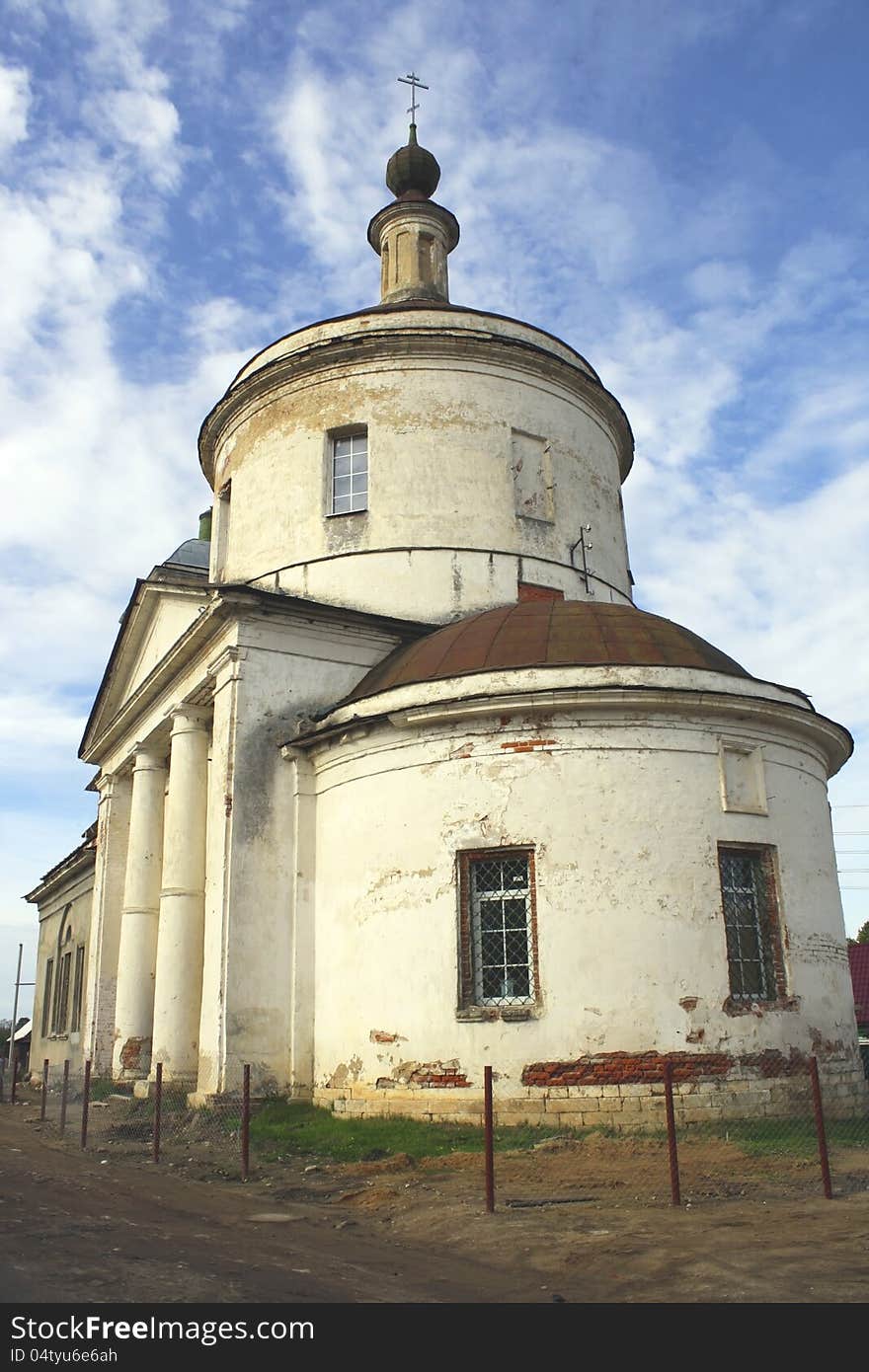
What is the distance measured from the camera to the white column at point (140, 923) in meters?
16.6

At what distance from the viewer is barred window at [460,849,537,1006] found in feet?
37.5

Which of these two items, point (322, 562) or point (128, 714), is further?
point (128, 714)

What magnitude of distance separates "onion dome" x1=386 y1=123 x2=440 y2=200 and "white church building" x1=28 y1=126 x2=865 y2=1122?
423 centimetres

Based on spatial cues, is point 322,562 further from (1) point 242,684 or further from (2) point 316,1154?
(2) point 316,1154

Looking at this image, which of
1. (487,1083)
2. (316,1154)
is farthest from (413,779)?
(487,1083)

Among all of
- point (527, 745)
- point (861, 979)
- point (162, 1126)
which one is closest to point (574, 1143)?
point (527, 745)

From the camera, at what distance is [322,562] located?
1653 centimetres

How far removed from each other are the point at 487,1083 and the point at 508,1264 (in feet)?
5.93

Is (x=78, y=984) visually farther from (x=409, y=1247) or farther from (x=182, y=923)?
(x=409, y=1247)

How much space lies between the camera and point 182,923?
587 inches

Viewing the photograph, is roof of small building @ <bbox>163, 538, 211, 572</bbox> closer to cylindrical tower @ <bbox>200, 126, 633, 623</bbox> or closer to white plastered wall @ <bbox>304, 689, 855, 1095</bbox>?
cylindrical tower @ <bbox>200, 126, 633, 623</bbox>

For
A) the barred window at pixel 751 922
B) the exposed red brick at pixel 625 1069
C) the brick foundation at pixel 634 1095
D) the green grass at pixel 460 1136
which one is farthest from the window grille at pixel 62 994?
the barred window at pixel 751 922

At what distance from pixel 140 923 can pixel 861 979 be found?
1742 centimetres

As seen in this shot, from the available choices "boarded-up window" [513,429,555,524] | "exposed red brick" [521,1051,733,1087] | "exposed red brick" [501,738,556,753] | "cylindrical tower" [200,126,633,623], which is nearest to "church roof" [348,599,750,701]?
"exposed red brick" [501,738,556,753]
